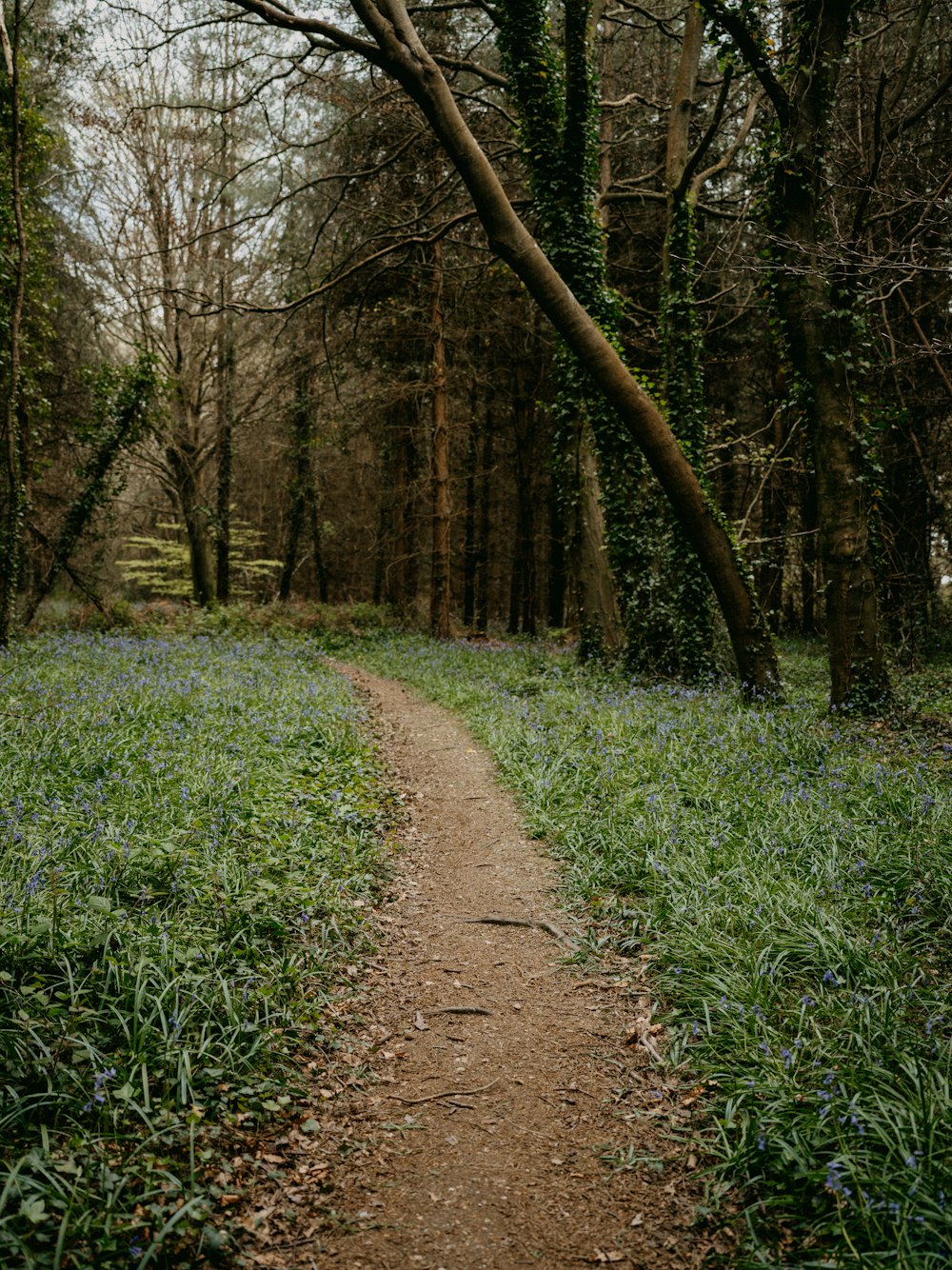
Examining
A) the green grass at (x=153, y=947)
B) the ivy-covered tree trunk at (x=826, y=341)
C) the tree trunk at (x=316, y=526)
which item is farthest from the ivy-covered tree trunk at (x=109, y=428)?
the ivy-covered tree trunk at (x=826, y=341)

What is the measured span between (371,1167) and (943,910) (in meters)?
3.05

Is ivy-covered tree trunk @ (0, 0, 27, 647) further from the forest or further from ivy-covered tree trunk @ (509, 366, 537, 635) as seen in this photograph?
ivy-covered tree trunk @ (509, 366, 537, 635)

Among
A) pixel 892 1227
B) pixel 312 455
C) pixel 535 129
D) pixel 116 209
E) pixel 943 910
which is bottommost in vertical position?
pixel 892 1227

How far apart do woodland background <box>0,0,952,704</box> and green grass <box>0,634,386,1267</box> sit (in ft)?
18.5

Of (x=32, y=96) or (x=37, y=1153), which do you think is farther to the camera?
(x=32, y=96)

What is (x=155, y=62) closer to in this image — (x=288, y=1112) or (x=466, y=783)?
(x=466, y=783)

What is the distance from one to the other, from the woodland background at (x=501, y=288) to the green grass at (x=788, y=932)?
8.77ft

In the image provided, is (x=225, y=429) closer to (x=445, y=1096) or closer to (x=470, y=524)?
(x=470, y=524)

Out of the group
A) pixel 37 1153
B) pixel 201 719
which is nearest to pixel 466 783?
pixel 201 719

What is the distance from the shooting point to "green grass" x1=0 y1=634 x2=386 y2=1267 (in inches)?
90.3

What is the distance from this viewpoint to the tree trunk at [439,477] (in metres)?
17.5

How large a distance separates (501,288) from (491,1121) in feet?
60.1

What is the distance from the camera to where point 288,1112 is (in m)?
2.93

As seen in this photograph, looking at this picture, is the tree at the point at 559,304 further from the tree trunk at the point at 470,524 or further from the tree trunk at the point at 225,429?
the tree trunk at the point at 470,524
